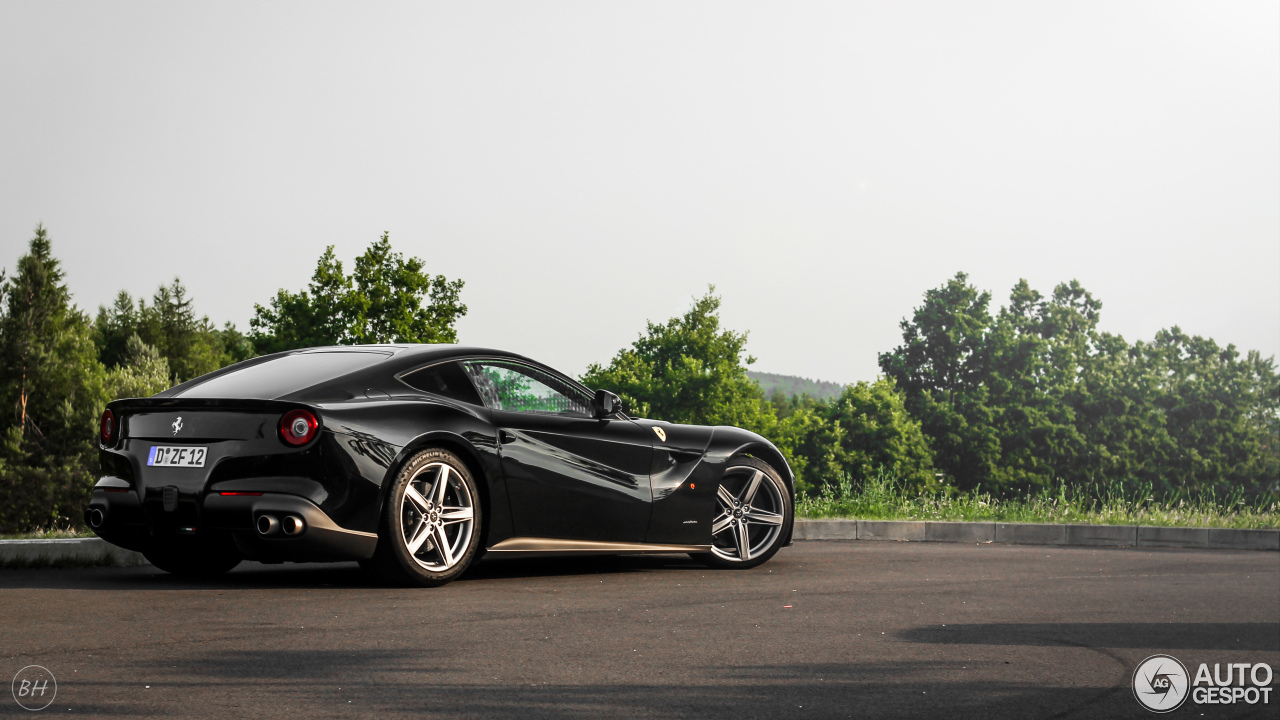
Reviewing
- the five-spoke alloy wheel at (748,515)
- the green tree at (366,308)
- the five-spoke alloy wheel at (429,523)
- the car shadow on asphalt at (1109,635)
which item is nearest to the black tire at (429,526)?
the five-spoke alloy wheel at (429,523)

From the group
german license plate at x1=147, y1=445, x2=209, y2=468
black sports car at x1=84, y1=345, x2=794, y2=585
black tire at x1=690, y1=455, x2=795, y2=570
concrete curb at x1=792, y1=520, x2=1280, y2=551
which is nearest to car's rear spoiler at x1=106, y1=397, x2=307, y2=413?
black sports car at x1=84, y1=345, x2=794, y2=585

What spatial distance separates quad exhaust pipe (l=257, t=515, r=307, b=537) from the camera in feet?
19.7

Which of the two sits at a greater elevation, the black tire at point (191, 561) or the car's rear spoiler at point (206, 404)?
the car's rear spoiler at point (206, 404)

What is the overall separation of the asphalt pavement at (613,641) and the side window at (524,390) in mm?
1047

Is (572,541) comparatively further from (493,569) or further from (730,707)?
(730,707)

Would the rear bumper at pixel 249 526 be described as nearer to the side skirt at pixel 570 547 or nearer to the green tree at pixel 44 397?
the side skirt at pixel 570 547

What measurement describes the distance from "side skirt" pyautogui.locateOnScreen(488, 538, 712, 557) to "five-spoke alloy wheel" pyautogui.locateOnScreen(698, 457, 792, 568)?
1.18ft

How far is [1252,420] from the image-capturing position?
82.1 metres

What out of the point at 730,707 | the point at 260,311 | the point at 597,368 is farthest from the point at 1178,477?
the point at 730,707

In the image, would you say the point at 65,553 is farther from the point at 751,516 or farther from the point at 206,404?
the point at 751,516

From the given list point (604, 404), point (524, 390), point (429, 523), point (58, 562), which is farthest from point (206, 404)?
point (604, 404)

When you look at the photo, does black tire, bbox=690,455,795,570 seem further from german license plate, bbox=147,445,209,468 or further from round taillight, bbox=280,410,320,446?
german license plate, bbox=147,445,209,468

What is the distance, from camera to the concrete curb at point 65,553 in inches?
295

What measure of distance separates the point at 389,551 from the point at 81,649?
2177mm
